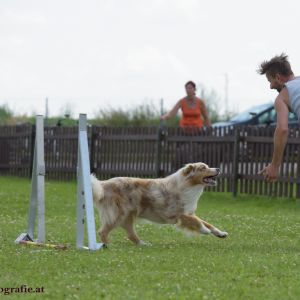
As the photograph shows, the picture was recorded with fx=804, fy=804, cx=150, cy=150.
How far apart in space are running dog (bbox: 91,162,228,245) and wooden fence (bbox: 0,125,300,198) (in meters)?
6.15

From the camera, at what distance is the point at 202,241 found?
31.9 feet

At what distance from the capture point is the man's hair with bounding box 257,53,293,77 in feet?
28.5

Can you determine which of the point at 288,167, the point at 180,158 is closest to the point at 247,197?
the point at 288,167

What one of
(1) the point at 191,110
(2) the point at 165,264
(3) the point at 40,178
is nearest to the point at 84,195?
(3) the point at 40,178

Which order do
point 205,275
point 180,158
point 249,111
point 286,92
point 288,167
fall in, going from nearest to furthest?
1. point 205,275
2. point 286,92
3. point 288,167
4. point 180,158
5. point 249,111

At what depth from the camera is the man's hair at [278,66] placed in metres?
8.68

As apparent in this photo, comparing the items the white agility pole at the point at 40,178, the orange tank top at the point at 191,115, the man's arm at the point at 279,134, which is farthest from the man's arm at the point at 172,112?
the man's arm at the point at 279,134

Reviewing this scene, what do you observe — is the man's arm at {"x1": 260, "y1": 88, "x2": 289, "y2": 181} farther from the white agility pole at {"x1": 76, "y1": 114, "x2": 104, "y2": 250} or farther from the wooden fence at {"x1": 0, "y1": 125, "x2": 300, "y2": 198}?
the wooden fence at {"x1": 0, "y1": 125, "x2": 300, "y2": 198}

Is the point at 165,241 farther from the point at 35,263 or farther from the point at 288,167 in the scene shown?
the point at 288,167

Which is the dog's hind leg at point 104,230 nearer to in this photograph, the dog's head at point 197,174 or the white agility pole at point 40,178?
the white agility pole at point 40,178

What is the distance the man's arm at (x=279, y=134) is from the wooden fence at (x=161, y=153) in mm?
7107

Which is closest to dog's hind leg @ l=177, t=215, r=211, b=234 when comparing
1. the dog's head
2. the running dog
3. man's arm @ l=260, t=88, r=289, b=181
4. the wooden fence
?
the running dog

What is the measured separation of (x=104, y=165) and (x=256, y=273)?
44.8ft

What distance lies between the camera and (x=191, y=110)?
17.2 metres
